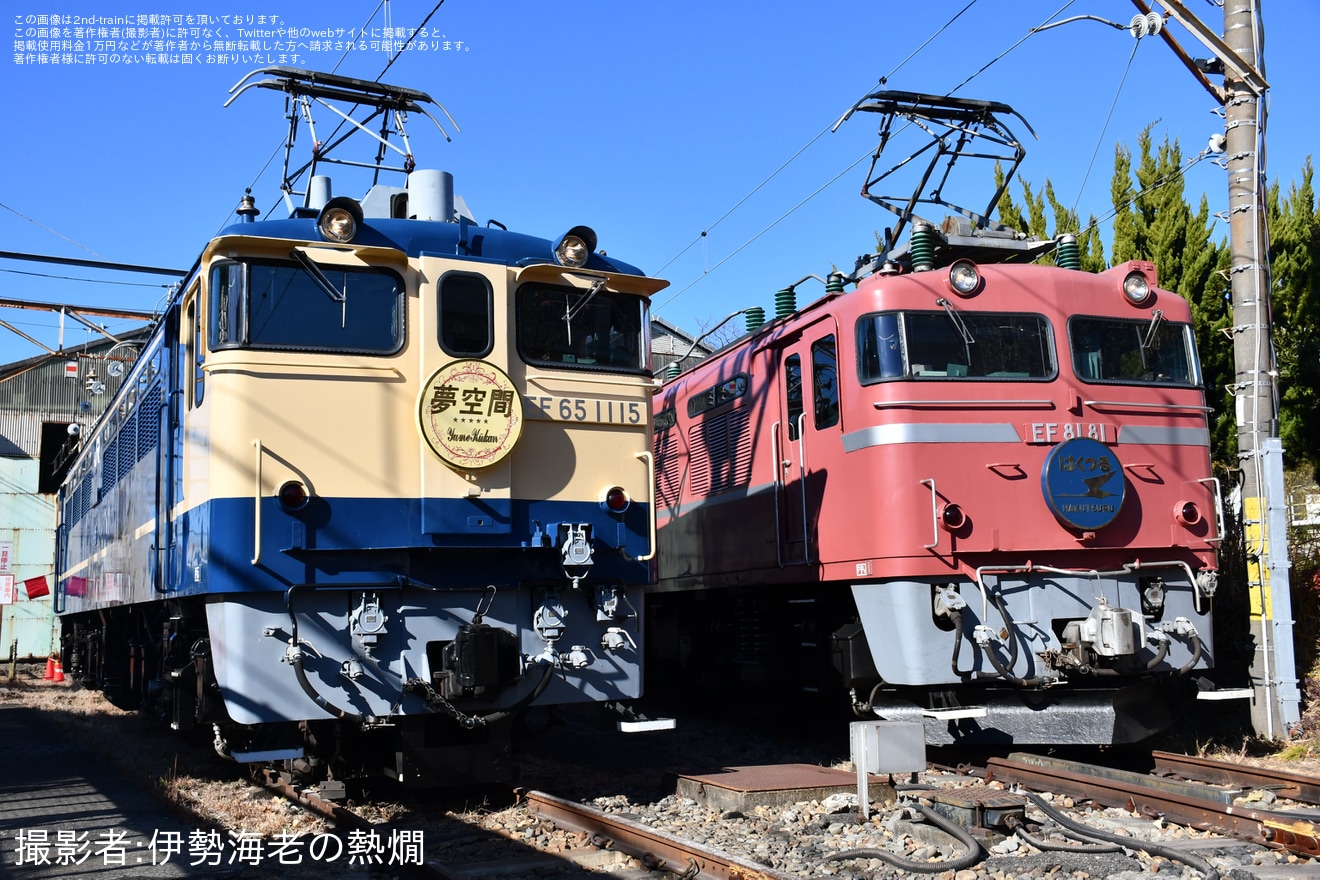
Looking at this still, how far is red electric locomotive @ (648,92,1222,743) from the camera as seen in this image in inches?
349

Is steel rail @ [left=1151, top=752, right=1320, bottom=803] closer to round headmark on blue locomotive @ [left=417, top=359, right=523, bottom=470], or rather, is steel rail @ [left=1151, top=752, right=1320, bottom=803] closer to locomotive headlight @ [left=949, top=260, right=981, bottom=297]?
locomotive headlight @ [left=949, top=260, right=981, bottom=297]

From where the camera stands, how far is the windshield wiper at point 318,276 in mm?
7559

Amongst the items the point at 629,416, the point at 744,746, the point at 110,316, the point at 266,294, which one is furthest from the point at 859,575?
the point at 110,316

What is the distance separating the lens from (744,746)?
38.1 feet

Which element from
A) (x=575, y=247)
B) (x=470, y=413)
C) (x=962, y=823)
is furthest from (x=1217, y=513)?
(x=470, y=413)

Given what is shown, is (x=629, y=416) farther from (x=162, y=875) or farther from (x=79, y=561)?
(x=79, y=561)

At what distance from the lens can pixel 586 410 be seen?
8273 millimetres

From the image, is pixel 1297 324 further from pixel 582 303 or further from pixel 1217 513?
pixel 582 303

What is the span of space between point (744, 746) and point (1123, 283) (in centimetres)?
551

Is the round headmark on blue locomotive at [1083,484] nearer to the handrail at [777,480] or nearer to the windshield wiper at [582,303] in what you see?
the handrail at [777,480]

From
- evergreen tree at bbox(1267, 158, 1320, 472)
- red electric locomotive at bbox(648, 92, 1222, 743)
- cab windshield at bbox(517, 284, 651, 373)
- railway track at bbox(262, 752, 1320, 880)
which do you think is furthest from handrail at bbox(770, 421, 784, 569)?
evergreen tree at bbox(1267, 158, 1320, 472)

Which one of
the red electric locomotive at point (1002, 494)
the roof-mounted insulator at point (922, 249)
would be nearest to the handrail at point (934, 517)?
the red electric locomotive at point (1002, 494)

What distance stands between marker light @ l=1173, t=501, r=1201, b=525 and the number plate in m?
4.36

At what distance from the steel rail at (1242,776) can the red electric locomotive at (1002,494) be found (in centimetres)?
33
